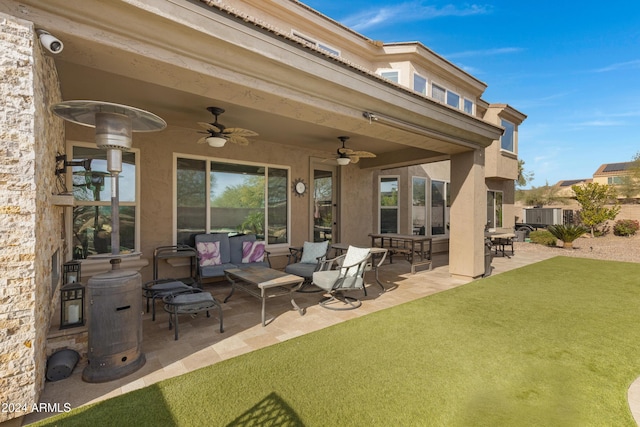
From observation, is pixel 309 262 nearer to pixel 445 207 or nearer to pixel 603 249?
pixel 445 207

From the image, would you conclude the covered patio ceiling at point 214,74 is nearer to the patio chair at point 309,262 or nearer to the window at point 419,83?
the patio chair at point 309,262

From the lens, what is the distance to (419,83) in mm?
9312

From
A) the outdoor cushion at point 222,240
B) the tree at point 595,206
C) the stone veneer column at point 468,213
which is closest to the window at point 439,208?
the stone veneer column at point 468,213

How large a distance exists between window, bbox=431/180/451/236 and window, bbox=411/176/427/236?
489 millimetres

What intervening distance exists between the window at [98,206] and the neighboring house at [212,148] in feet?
0.08

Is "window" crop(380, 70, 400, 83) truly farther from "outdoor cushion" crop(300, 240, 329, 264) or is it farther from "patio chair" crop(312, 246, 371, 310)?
"patio chair" crop(312, 246, 371, 310)

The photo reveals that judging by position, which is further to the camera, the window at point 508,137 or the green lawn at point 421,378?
the window at point 508,137

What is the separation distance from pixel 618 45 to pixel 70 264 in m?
20.0

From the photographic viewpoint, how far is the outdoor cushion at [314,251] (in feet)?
19.9

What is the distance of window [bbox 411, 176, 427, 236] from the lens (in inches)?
429

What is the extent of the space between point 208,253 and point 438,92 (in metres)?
9.01

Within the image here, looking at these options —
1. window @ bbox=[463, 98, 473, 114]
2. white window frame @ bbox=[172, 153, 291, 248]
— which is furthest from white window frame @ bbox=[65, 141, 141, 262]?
window @ bbox=[463, 98, 473, 114]

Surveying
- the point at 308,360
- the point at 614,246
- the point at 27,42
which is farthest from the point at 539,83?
the point at 27,42

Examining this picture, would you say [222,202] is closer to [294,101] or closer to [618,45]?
[294,101]
